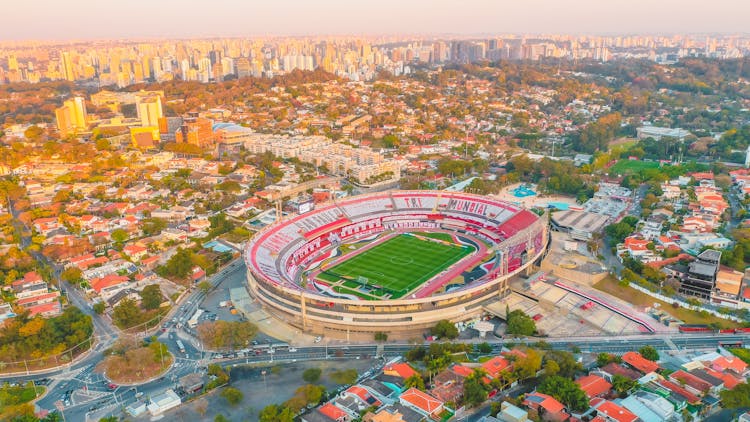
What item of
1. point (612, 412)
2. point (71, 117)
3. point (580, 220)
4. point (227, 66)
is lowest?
point (612, 412)

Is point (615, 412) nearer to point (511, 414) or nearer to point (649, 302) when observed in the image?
point (511, 414)

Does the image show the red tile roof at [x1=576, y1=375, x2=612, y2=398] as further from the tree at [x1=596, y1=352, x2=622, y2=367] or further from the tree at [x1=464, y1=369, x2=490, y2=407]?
the tree at [x1=464, y1=369, x2=490, y2=407]

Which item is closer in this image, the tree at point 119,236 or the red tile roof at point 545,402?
the red tile roof at point 545,402

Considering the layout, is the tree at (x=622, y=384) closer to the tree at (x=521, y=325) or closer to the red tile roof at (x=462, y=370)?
the red tile roof at (x=462, y=370)

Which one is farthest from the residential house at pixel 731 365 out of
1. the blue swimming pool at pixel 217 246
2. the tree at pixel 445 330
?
the blue swimming pool at pixel 217 246

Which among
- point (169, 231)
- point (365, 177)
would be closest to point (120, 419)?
point (169, 231)

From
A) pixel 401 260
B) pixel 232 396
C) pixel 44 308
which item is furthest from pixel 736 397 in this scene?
pixel 44 308

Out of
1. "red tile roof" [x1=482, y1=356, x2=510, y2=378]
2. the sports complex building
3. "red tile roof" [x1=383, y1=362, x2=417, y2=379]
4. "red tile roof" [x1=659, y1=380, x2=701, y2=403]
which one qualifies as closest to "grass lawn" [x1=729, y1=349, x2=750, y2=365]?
"red tile roof" [x1=659, y1=380, x2=701, y2=403]
